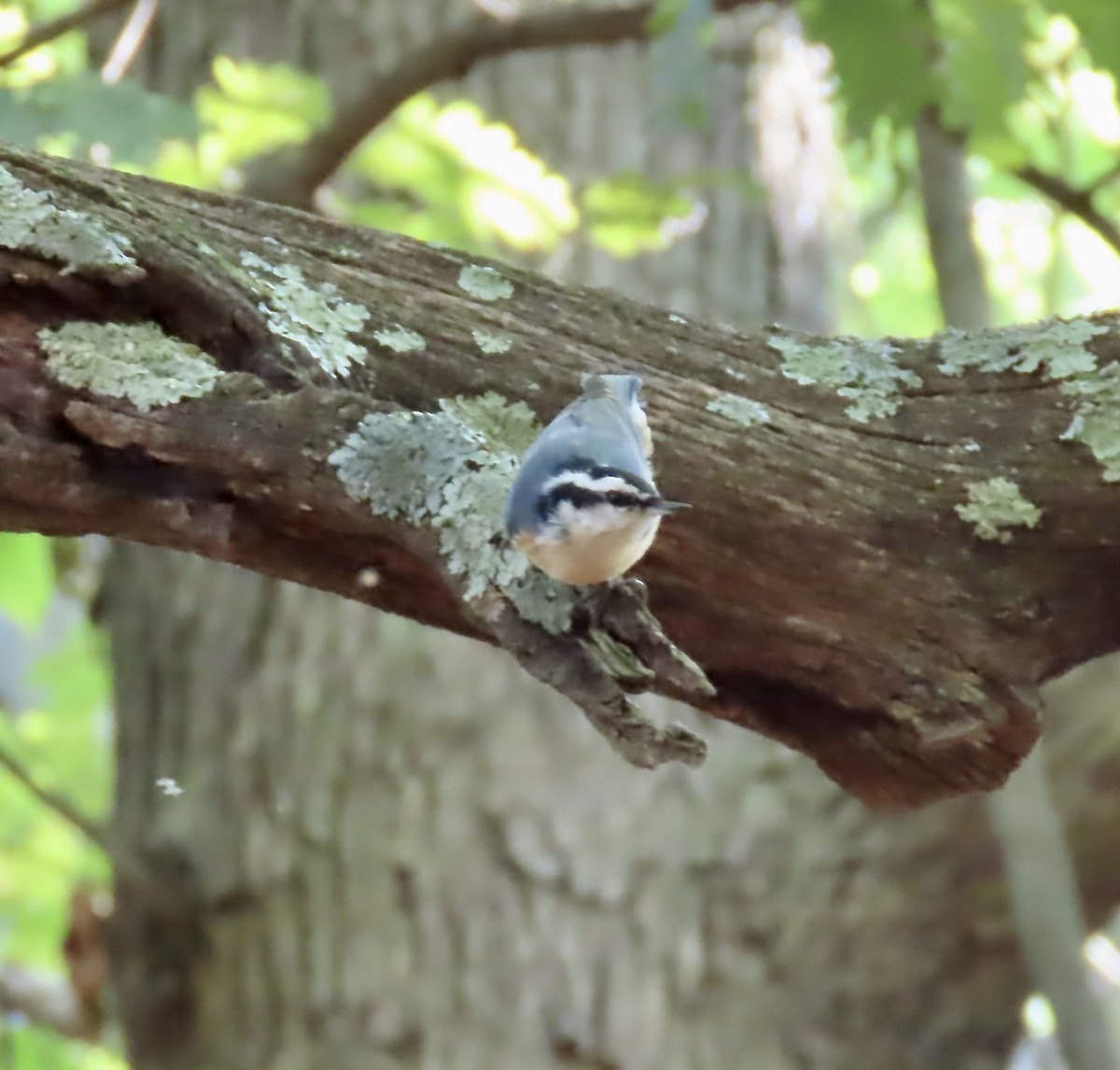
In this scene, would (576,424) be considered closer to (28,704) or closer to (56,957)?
(56,957)

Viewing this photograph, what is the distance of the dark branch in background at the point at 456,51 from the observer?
1.81 metres

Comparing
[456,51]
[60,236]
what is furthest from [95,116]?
[60,236]

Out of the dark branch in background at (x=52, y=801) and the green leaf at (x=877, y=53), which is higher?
the green leaf at (x=877, y=53)

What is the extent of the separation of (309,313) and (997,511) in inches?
21.9

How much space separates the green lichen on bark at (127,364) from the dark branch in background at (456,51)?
1.01m

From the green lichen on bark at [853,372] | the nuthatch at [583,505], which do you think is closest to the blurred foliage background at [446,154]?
the green lichen on bark at [853,372]

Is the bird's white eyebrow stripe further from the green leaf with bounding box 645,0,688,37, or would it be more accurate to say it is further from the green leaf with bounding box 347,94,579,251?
the green leaf with bounding box 347,94,579,251

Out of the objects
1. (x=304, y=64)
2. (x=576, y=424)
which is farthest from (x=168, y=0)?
(x=576, y=424)

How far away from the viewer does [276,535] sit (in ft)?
3.02

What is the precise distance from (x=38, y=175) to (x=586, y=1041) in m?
1.41

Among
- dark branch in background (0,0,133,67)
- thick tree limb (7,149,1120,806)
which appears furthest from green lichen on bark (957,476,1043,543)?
dark branch in background (0,0,133,67)

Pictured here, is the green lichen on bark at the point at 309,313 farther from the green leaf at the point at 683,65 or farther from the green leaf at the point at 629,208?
the green leaf at the point at 629,208

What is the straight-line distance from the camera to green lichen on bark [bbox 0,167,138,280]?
2.86 feet

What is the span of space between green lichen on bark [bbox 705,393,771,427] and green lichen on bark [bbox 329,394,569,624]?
0.63 feet
